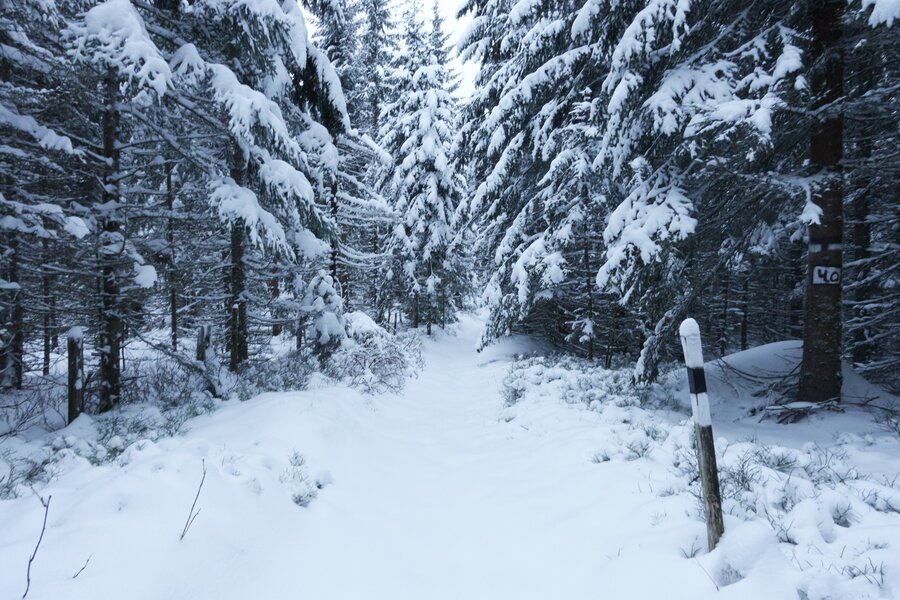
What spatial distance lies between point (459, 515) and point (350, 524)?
47.3 inches

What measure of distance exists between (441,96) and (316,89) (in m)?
13.1

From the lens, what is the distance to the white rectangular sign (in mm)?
6340

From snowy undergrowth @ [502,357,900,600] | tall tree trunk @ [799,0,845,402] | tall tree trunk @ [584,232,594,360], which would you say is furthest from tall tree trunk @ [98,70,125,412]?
tall tree trunk @ [584,232,594,360]

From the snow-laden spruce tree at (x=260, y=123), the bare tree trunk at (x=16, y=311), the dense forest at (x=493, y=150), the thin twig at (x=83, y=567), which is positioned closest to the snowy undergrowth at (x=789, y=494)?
the dense forest at (x=493, y=150)

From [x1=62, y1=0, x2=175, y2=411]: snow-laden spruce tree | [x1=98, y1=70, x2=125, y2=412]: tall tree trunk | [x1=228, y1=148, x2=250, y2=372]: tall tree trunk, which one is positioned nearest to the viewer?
[x1=62, y1=0, x2=175, y2=411]: snow-laden spruce tree

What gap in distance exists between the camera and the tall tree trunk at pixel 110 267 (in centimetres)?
661

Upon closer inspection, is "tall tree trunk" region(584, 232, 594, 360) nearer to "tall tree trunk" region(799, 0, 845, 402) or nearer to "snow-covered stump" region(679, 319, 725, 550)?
"tall tree trunk" region(799, 0, 845, 402)

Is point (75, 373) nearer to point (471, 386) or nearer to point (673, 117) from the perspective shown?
point (471, 386)

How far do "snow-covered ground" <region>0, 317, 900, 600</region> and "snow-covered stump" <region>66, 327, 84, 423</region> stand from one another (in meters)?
0.46

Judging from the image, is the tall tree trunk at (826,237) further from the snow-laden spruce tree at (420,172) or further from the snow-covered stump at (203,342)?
the snow-laden spruce tree at (420,172)

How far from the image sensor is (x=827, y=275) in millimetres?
6367

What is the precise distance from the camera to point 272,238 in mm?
7625

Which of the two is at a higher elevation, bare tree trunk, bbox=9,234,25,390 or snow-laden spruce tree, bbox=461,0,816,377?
snow-laden spruce tree, bbox=461,0,816,377

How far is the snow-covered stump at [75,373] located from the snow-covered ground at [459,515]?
0.46m
